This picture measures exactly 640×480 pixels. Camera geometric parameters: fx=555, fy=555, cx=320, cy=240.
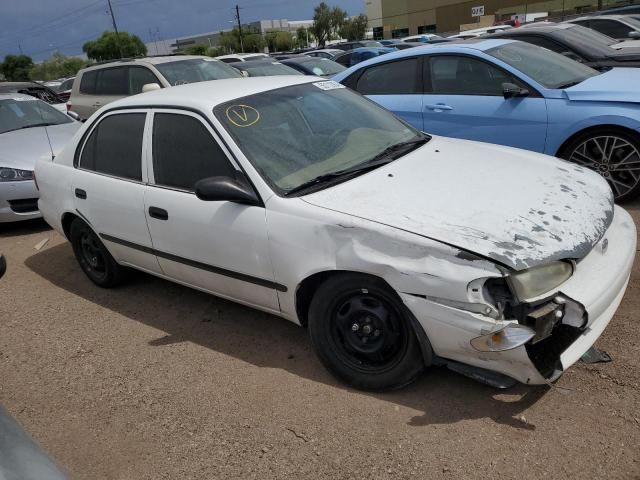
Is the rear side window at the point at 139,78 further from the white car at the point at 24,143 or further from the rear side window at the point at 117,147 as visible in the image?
the rear side window at the point at 117,147

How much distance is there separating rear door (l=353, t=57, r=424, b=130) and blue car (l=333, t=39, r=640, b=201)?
0.04ft

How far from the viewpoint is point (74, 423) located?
3018 millimetres

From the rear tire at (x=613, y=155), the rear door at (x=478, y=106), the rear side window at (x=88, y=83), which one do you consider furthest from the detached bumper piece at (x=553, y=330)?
the rear side window at (x=88, y=83)

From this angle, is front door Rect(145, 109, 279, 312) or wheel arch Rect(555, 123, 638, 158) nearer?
front door Rect(145, 109, 279, 312)

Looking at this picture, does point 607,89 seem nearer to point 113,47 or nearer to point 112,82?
point 112,82

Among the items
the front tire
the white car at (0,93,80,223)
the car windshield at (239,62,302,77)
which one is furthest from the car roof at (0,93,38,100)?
the front tire

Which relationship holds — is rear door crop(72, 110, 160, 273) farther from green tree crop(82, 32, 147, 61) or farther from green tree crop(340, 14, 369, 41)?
green tree crop(82, 32, 147, 61)

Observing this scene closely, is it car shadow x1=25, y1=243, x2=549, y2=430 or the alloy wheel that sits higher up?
the alloy wheel

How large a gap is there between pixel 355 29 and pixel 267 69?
204 ft

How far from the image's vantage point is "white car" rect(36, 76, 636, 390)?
8.10 feet

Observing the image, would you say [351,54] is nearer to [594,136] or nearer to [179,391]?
[594,136]

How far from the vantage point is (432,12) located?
63562 mm

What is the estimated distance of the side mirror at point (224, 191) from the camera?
3037 millimetres

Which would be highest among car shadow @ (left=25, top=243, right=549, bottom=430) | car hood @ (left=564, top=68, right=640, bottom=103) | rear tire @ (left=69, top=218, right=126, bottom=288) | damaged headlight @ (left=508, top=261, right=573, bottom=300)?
car hood @ (left=564, top=68, right=640, bottom=103)
